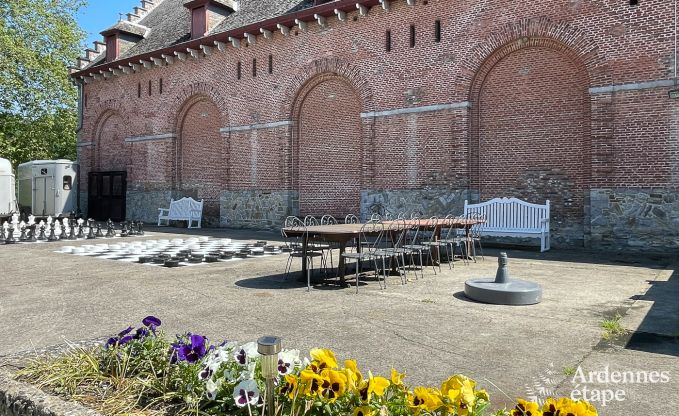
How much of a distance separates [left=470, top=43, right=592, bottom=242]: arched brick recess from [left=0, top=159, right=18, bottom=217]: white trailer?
584 inches

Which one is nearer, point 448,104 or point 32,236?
point 448,104

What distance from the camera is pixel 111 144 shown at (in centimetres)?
2234

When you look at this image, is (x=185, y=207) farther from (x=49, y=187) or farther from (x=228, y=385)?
(x=228, y=385)

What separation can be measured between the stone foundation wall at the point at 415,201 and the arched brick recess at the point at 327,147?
0.78 meters

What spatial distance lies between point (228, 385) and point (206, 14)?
18628 millimetres

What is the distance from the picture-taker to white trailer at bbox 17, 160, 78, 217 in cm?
2128

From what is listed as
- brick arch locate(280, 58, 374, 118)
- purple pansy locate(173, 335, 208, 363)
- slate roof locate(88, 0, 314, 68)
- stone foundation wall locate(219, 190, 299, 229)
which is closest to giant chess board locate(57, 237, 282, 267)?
stone foundation wall locate(219, 190, 299, 229)

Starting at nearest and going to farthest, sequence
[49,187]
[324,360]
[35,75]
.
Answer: [324,360]
[49,187]
[35,75]

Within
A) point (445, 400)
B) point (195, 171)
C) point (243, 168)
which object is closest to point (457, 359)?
point (445, 400)

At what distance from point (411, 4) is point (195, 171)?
1038 cm

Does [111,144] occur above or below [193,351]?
above

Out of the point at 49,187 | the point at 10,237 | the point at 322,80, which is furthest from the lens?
the point at 49,187

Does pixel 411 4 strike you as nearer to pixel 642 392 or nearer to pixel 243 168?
pixel 243 168

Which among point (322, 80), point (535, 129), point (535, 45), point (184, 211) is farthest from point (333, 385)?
point (184, 211)
